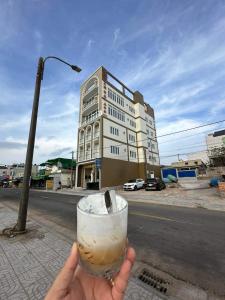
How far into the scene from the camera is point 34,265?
145 inches

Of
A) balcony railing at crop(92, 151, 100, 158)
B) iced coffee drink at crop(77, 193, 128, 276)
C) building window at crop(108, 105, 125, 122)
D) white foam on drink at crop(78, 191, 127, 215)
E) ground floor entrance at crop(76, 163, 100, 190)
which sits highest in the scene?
building window at crop(108, 105, 125, 122)

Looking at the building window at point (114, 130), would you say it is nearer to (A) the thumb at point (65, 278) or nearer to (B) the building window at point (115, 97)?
(B) the building window at point (115, 97)

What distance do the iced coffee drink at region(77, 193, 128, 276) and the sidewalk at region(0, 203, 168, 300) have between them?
2173 mm

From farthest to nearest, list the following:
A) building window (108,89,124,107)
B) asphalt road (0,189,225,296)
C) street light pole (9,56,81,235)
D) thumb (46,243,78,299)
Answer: building window (108,89,124,107) < street light pole (9,56,81,235) < asphalt road (0,189,225,296) < thumb (46,243,78,299)

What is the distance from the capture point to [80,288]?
1.24m

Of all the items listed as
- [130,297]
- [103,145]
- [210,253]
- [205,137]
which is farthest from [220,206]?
[205,137]

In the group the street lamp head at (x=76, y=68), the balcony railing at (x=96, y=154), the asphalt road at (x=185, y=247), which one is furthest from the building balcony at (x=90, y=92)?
the asphalt road at (x=185, y=247)

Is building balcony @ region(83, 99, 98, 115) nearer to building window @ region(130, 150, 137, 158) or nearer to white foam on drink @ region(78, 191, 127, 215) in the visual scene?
building window @ region(130, 150, 137, 158)

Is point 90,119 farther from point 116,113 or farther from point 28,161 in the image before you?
point 28,161

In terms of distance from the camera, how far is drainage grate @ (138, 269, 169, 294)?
9.87ft

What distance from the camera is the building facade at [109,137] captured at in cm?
2850

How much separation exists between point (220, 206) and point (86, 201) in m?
13.1

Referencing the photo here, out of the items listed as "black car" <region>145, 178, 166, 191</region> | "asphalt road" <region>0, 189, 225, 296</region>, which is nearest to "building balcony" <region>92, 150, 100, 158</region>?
"black car" <region>145, 178, 166, 191</region>

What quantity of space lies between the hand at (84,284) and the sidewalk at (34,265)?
195cm
